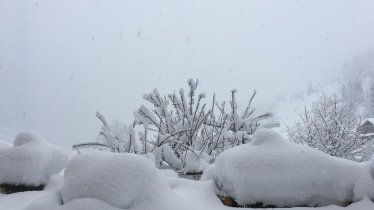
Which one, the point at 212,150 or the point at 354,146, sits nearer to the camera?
the point at 212,150

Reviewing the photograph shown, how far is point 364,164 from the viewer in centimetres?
259

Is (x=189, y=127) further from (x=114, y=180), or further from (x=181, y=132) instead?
(x=114, y=180)

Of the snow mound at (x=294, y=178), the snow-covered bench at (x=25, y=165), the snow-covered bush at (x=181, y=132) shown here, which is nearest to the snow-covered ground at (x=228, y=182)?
the snow mound at (x=294, y=178)

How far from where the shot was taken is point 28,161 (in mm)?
3143

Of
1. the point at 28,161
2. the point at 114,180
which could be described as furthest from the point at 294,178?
the point at 28,161

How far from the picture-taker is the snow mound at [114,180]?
1.97 meters

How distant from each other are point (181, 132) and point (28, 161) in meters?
2.49

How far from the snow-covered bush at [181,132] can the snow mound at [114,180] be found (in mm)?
2670

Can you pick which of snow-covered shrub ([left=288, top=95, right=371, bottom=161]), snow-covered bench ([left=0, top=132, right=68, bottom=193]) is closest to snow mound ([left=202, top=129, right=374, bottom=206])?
snow-covered bench ([left=0, top=132, right=68, bottom=193])

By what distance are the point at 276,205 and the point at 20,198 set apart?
199 centimetres

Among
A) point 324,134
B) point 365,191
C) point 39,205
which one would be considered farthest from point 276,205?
point 324,134

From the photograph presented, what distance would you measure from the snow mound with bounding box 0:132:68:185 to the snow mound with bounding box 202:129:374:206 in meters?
1.73

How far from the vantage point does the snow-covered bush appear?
501 cm

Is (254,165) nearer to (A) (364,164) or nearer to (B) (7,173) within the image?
(A) (364,164)
